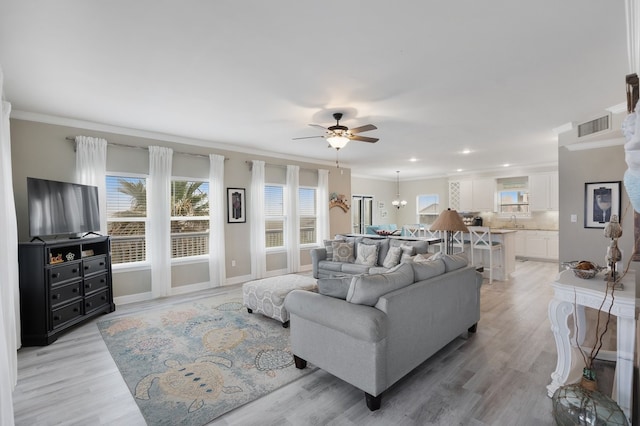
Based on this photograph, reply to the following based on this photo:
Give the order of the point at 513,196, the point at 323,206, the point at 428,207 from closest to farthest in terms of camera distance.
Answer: the point at 323,206 < the point at 513,196 < the point at 428,207

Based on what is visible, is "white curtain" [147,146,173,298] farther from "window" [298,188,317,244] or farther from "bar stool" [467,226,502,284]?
"bar stool" [467,226,502,284]

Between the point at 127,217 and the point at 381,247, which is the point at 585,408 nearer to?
→ the point at 381,247

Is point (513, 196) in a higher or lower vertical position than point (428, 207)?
higher

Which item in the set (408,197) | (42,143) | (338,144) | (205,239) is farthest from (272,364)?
(408,197)

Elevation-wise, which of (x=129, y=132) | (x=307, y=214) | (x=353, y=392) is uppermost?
(x=129, y=132)

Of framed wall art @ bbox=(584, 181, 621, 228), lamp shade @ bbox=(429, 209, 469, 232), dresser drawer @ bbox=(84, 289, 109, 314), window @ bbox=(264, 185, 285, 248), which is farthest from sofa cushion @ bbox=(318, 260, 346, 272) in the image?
framed wall art @ bbox=(584, 181, 621, 228)

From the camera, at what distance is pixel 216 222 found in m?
5.49

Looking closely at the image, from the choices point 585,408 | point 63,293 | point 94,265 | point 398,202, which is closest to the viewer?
point 585,408

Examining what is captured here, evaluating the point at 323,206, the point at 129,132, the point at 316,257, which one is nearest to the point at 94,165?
the point at 129,132

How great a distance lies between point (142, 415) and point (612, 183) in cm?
618

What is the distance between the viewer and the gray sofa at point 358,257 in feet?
16.0

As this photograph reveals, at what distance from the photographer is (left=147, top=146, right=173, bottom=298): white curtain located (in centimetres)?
483

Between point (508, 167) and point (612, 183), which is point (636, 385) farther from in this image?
point (508, 167)

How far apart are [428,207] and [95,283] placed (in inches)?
388
